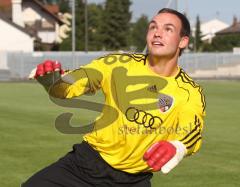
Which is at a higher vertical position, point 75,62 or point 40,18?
point 40,18

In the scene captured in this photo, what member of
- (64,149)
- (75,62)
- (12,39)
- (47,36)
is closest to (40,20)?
(47,36)

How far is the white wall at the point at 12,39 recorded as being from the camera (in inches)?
2717

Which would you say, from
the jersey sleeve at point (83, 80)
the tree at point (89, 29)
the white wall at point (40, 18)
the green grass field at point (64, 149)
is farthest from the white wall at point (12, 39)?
the jersey sleeve at point (83, 80)

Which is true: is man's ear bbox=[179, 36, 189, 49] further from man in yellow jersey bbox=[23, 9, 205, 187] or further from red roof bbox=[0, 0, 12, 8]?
red roof bbox=[0, 0, 12, 8]

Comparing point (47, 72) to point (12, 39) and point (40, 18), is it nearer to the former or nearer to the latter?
point (12, 39)

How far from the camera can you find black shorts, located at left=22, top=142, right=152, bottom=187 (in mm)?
4383

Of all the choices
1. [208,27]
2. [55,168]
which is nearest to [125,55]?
[55,168]

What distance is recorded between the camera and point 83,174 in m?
4.47

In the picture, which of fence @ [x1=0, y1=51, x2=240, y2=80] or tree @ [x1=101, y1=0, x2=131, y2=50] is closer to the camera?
fence @ [x1=0, y1=51, x2=240, y2=80]

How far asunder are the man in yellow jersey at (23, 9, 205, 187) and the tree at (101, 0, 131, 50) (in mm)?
86376

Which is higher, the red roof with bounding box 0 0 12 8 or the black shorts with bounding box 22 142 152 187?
the red roof with bounding box 0 0 12 8

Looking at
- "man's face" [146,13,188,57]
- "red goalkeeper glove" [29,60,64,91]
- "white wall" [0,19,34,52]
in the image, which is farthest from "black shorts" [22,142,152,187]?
"white wall" [0,19,34,52]

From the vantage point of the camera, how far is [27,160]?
34.3ft

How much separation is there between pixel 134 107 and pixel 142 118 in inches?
4.0
